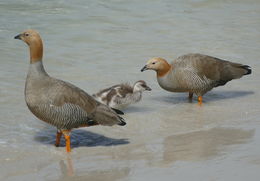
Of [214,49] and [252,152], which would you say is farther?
[214,49]

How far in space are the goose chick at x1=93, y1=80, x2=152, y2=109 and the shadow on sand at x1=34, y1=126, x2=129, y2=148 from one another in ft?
3.55

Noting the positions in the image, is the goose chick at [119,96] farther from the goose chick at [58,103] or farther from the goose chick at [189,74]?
the goose chick at [58,103]

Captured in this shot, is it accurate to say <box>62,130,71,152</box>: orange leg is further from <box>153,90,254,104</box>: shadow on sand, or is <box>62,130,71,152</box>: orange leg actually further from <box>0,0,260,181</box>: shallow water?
<box>153,90,254,104</box>: shadow on sand

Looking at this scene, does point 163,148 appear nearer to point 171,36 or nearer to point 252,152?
point 252,152

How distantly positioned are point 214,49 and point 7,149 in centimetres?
655

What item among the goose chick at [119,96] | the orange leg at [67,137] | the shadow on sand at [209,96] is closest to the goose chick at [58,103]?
the orange leg at [67,137]

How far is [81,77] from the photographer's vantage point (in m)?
10.6

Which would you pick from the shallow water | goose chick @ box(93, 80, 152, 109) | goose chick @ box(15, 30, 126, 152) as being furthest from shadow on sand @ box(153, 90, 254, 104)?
goose chick @ box(15, 30, 126, 152)

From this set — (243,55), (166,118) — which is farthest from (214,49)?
(166,118)

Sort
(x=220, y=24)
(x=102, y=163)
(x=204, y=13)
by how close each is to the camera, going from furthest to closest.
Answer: (x=204, y=13) < (x=220, y=24) < (x=102, y=163)

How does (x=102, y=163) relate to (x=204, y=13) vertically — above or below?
below

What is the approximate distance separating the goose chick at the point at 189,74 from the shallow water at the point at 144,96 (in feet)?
1.02

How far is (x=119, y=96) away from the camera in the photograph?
9.25m

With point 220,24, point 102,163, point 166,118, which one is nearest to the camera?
point 102,163
